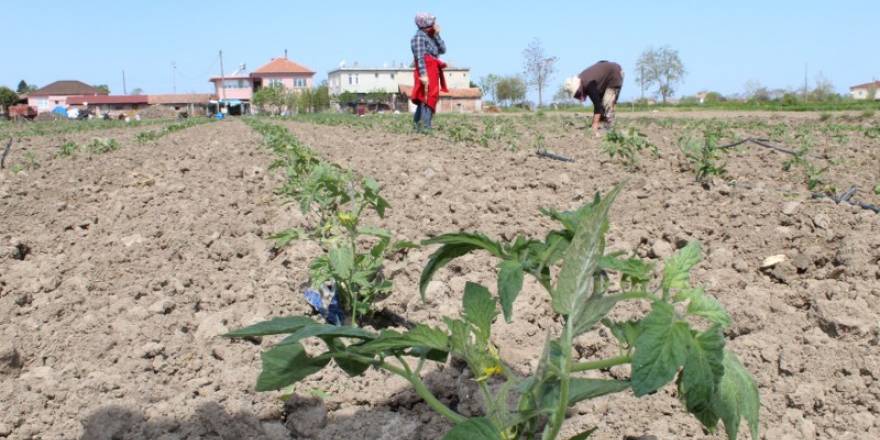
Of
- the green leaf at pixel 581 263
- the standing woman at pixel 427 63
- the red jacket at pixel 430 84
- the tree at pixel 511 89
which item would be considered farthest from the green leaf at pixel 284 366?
the tree at pixel 511 89

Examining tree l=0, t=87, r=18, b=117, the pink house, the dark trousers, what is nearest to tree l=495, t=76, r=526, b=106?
the pink house

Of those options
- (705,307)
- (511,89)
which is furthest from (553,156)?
(511,89)

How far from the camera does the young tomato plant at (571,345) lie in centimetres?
115

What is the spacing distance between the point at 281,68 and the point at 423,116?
9608 cm

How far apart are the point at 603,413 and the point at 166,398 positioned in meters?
1.32

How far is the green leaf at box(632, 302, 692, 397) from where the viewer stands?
1.10 m

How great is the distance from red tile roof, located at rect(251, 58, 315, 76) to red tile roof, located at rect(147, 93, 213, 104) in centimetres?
835

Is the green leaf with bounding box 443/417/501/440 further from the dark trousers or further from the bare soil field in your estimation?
the dark trousers

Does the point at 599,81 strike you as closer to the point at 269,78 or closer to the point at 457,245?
the point at 457,245

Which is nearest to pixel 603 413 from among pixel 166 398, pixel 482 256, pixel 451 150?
pixel 166 398

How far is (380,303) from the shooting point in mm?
3459

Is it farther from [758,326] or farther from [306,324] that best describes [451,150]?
[306,324]

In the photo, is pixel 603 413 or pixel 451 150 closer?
pixel 603 413

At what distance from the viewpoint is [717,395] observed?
1253 millimetres
